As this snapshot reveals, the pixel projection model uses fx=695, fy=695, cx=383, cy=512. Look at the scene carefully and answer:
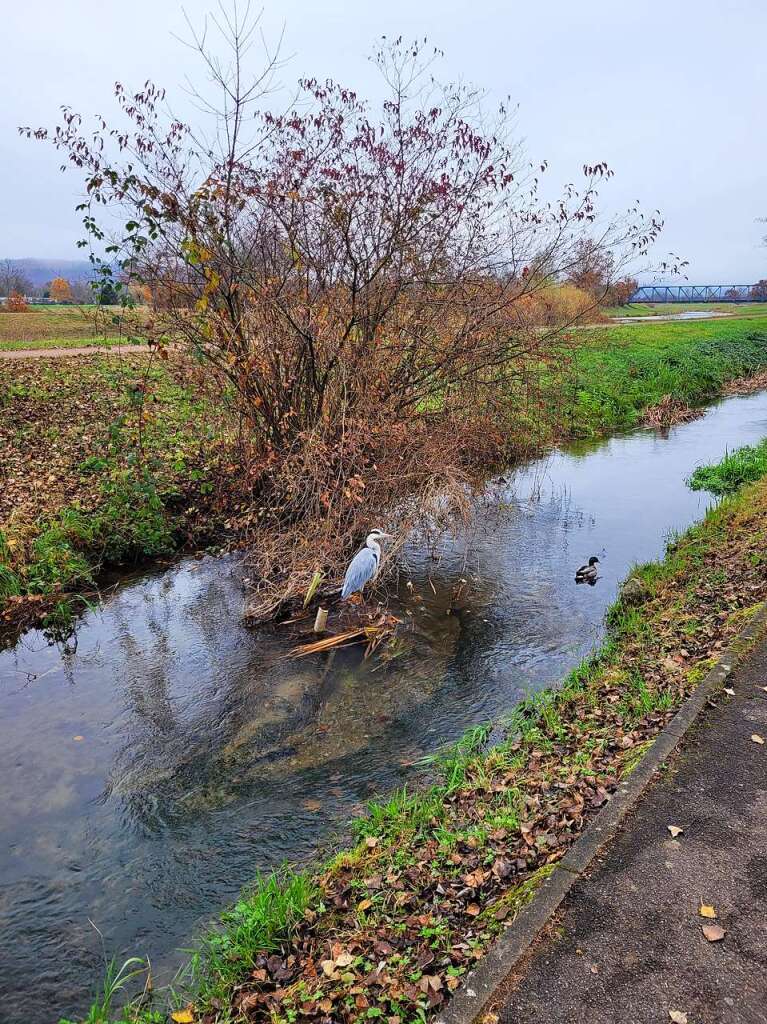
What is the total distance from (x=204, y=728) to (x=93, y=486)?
5.63m

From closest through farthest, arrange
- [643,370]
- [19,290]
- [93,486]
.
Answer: [93,486] → [643,370] → [19,290]

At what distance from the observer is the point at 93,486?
10.5m

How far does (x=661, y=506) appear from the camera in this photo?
12.4 metres

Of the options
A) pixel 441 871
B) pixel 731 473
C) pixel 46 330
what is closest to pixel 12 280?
pixel 46 330

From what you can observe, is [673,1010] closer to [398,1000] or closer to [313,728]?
[398,1000]

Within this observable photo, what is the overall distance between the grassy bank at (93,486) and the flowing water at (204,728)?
1.82 feet

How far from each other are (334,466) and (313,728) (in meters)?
3.98

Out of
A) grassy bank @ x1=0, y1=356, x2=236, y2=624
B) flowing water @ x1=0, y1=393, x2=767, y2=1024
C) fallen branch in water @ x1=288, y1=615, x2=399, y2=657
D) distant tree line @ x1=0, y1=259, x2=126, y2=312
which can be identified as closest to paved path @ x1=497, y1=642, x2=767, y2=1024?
flowing water @ x1=0, y1=393, x2=767, y2=1024

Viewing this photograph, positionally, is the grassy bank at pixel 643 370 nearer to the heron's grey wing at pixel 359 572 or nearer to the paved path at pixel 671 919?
the heron's grey wing at pixel 359 572

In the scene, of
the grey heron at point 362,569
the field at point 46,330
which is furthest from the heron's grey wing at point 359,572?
the field at point 46,330

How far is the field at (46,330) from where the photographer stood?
2230 cm

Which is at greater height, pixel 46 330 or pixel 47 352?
pixel 46 330

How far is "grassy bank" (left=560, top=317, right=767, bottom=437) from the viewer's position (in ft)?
62.6

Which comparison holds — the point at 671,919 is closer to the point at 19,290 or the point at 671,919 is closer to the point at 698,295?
the point at 19,290
